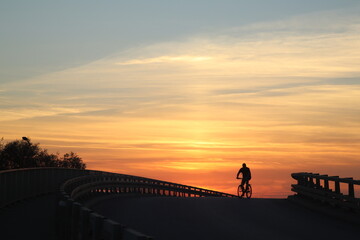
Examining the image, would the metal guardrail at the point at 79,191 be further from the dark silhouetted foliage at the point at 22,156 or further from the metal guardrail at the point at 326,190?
the dark silhouetted foliage at the point at 22,156

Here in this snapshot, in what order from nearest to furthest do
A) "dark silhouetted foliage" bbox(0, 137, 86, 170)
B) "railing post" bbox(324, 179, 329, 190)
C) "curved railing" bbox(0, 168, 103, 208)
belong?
"curved railing" bbox(0, 168, 103, 208) → "railing post" bbox(324, 179, 329, 190) → "dark silhouetted foliage" bbox(0, 137, 86, 170)

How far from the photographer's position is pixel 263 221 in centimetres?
1977

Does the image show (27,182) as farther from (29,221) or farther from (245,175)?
(245,175)

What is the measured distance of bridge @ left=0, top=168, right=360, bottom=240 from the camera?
1365 centimetres

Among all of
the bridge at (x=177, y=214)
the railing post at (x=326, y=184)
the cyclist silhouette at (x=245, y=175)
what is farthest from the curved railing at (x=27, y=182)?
the railing post at (x=326, y=184)

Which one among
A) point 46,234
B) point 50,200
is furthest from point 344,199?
point 50,200

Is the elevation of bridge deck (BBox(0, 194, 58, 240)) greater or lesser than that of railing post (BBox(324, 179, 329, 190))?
lesser

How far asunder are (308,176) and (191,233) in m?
12.0

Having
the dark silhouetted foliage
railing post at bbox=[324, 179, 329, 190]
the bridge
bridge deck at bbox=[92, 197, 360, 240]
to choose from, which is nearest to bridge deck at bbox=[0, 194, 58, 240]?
the bridge

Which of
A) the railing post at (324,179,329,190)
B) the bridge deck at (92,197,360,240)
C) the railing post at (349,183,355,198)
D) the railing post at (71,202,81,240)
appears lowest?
the bridge deck at (92,197,360,240)

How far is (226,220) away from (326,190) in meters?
6.43

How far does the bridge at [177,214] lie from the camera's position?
13.6 meters

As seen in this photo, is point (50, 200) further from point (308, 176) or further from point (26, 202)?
point (308, 176)

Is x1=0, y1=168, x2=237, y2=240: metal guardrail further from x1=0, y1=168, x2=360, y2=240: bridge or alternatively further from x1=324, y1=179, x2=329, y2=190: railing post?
x1=324, y1=179, x2=329, y2=190: railing post
